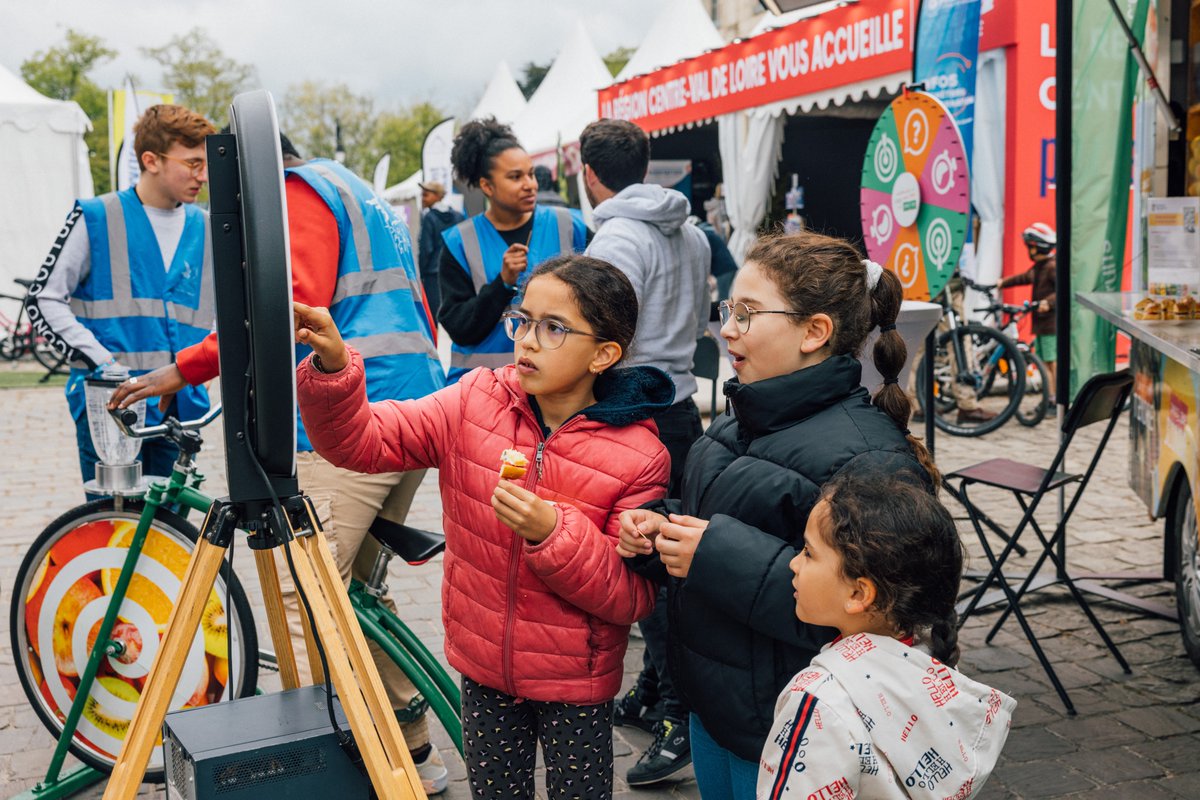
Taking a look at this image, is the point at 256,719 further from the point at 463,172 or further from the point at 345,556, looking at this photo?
the point at 463,172

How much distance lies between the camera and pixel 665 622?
3715mm

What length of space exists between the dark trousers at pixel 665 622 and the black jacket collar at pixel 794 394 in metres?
1.54

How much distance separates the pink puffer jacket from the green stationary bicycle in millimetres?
786

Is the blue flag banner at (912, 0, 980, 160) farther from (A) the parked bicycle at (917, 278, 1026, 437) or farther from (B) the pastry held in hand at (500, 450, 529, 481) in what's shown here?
(B) the pastry held in hand at (500, 450, 529, 481)

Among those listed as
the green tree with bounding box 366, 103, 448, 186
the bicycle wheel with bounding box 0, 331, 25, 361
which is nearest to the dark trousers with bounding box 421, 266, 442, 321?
the bicycle wheel with bounding box 0, 331, 25, 361

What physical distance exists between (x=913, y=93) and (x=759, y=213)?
8401mm

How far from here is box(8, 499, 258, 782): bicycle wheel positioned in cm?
330

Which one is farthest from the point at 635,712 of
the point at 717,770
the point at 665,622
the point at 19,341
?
the point at 19,341

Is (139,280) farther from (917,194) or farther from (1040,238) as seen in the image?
(1040,238)

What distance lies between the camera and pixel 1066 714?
4039 millimetres

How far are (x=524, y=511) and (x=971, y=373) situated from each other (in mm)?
8224

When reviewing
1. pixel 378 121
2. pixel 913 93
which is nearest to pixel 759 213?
pixel 913 93

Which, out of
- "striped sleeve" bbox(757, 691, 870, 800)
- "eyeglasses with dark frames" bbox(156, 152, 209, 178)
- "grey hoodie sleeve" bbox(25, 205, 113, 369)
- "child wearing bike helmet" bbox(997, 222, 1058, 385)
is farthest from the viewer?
"child wearing bike helmet" bbox(997, 222, 1058, 385)

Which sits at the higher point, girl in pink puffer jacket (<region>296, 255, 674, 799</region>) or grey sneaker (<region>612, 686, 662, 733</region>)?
girl in pink puffer jacket (<region>296, 255, 674, 799</region>)
